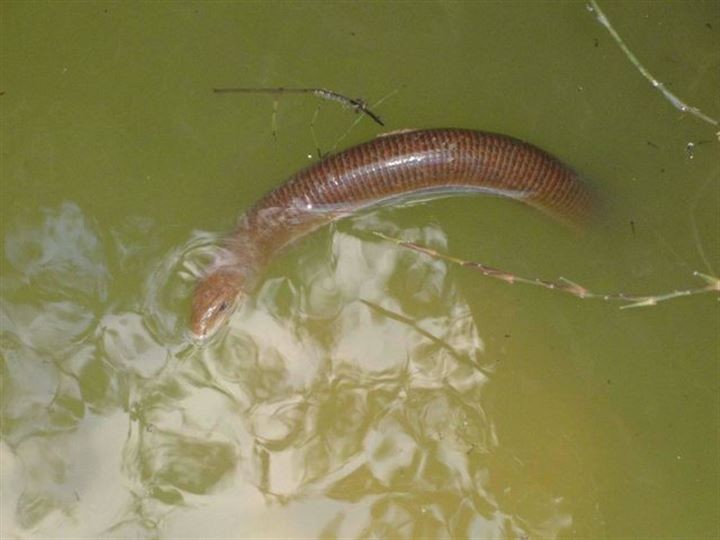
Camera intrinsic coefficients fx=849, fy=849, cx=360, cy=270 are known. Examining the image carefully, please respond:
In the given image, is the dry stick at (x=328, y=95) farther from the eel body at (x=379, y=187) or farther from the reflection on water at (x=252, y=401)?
the reflection on water at (x=252, y=401)

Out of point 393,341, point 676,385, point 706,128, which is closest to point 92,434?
point 393,341

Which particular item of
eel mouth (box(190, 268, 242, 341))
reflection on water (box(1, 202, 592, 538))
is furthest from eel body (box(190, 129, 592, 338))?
reflection on water (box(1, 202, 592, 538))

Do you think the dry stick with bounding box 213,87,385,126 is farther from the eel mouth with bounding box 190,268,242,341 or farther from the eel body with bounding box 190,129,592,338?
the eel mouth with bounding box 190,268,242,341

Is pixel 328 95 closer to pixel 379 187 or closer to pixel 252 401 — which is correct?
pixel 379 187

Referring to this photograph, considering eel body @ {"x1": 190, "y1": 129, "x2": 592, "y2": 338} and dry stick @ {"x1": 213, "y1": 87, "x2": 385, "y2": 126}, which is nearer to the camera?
eel body @ {"x1": 190, "y1": 129, "x2": 592, "y2": 338}

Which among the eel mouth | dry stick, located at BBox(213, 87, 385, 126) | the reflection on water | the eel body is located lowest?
the reflection on water

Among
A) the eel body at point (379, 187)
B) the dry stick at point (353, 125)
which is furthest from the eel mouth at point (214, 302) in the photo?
the dry stick at point (353, 125)

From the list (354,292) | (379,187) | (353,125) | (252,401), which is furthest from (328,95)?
(252,401)
